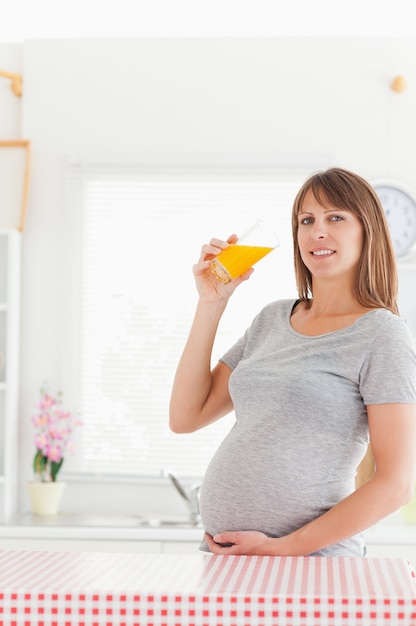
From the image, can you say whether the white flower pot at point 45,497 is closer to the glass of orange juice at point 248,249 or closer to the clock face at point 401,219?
the clock face at point 401,219

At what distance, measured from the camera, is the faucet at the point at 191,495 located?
339cm

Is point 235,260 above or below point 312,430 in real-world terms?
above

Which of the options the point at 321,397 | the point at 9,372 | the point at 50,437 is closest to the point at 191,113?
the point at 9,372

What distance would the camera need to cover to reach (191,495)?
342 centimetres

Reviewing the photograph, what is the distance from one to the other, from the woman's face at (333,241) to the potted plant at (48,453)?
2165 mm

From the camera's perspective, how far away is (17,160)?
372 centimetres

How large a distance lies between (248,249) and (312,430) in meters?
0.30

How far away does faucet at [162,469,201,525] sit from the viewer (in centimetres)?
339

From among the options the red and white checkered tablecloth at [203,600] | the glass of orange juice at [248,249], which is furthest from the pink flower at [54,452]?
the red and white checkered tablecloth at [203,600]

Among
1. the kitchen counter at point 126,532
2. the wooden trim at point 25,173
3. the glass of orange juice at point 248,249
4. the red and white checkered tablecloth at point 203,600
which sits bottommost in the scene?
the kitchen counter at point 126,532

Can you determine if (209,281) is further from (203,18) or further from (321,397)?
(203,18)

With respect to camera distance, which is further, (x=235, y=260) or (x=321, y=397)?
(x=235, y=260)

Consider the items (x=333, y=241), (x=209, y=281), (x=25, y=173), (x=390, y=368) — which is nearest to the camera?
(x=390, y=368)

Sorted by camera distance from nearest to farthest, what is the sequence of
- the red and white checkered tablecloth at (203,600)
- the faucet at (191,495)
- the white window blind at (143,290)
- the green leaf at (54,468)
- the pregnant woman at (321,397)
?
the red and white checkered tablecloth at (203,600), the pregnant woman at (321,397), the faucet at (191,495), the green leaf at (54,468), the white window blind at (143,290)
